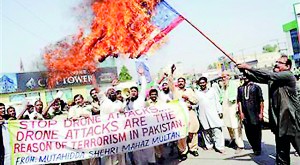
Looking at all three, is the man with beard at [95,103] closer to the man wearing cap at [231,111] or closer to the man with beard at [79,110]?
the man with beard at [79,110]

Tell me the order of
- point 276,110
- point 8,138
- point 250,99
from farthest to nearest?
point 250,99 < point 8,138 < point 276,110

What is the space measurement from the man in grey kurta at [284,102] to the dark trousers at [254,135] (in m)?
1.46

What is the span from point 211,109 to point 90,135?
119 inches

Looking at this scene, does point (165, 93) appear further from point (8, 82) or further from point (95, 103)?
point (8, 82)

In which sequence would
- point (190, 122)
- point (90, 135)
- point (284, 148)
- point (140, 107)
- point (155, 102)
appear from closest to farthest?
point (284, 148), point (90, 135), point (140, 107), point (155, 102), point (190, 122)

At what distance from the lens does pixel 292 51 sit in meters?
43.9

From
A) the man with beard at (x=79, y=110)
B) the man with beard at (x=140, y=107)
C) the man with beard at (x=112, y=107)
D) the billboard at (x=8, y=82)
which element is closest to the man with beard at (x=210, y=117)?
the man with beard at (x=140, y=107)

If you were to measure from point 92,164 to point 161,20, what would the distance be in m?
3.07

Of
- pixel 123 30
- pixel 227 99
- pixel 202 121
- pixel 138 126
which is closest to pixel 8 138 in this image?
pixel 138 126

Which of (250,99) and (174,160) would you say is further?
(174,160)

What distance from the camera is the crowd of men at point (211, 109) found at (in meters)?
5.27

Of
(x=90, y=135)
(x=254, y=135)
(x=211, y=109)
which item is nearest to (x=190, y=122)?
(x=211, y=109)

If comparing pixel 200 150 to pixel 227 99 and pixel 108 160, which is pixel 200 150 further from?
pixel 108 160

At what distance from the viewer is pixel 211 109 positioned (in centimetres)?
789
